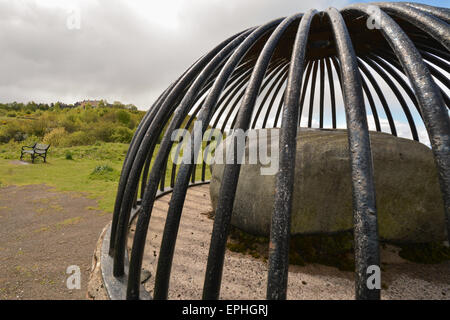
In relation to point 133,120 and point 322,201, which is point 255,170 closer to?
point 322,201

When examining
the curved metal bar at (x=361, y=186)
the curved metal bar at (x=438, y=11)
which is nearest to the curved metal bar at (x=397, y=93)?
the curved metal bar at (x=438, y=11)

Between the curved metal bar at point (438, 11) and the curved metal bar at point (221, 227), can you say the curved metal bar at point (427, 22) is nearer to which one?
the curved metal bar at point (438, 11)

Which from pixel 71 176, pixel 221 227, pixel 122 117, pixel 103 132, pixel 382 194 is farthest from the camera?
pixel 122 117

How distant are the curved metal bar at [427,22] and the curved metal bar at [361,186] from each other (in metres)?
0.48

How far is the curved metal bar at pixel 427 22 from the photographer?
126 centimetres

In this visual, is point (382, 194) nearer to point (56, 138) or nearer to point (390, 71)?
point (390, 71)

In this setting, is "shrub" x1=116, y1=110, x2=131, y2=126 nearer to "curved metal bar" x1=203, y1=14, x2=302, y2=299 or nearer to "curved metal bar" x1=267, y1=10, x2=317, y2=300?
"curved metal bar" x1=203, y1=14, x2=302, y2=299

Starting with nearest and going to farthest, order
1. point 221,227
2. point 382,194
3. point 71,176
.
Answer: point 221,227
point 382,194
point 71,176

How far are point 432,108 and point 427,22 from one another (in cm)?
69

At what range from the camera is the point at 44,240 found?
13.3ft

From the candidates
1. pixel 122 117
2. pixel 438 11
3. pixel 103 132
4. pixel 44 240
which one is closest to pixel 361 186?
pixel 438 11

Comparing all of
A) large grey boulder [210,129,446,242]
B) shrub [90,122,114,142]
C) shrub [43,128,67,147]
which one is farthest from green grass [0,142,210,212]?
shrub [90,122,114,142]
